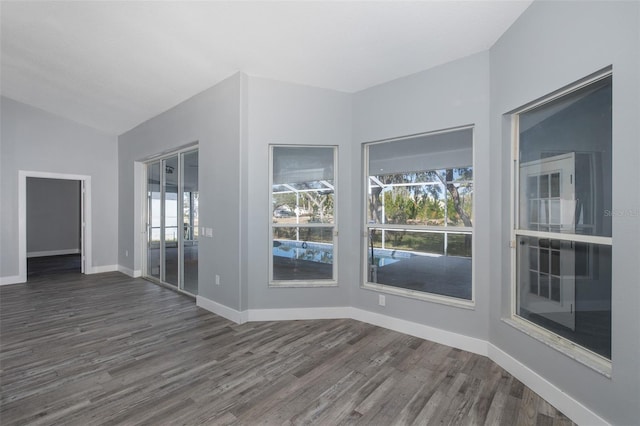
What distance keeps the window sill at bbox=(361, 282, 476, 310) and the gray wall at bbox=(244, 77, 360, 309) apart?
294 millimetres

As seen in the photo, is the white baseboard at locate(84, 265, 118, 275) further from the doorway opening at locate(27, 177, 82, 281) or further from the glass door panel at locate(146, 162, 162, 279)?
the doorway opening at locate(27, 177, 82, 281)

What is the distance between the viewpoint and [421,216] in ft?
10.8

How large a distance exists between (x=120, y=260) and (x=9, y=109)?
3370mm

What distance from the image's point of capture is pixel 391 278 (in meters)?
3.54

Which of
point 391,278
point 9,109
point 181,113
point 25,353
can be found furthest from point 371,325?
point 9,109

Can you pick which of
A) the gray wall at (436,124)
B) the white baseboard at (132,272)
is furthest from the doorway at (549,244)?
the white baseboard at (132,272)

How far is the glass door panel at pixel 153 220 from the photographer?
5594 mm

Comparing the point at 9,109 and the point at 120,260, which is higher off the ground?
the point at 9,109

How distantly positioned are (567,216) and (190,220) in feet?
15.5

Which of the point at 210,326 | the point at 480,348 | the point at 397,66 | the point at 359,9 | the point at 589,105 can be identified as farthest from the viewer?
the point at 210,326

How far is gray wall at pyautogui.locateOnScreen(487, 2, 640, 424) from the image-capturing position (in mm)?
1603

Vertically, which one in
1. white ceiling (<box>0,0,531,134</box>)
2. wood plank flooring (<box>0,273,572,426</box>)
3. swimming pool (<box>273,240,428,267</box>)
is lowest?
wood plank flooring (<box>0,273,572,426</box>)

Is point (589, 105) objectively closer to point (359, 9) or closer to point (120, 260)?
point (359, 9)

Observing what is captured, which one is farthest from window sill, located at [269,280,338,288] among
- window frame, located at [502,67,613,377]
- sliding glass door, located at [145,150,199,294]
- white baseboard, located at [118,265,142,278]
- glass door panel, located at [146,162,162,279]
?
white baseboard, located at [118,265,142,278]
